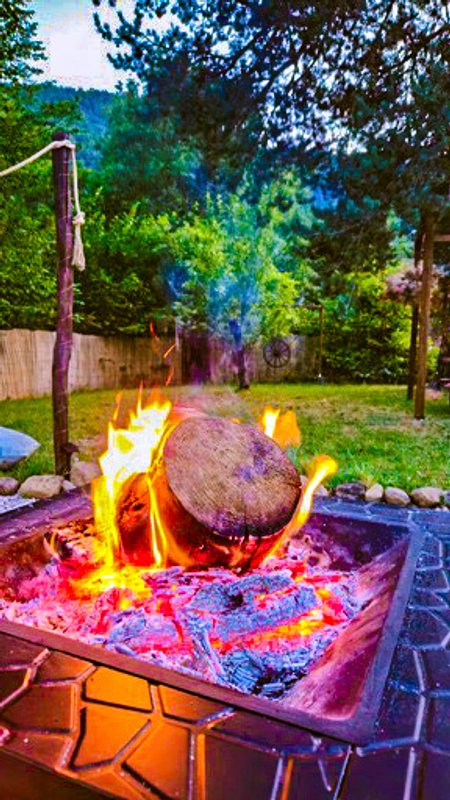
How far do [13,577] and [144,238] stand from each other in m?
17.9

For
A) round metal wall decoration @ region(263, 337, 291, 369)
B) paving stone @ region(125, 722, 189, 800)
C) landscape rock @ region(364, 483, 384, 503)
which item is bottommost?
landscape rock @ region(364, 483, 384, 503)

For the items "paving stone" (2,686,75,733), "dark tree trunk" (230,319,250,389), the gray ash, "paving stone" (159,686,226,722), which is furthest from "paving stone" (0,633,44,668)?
"dark tree trunk" (230,319,250,389)

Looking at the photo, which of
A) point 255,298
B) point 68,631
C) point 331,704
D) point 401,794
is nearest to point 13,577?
point 68,631

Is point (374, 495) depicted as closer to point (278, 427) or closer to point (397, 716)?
point (278, 427)

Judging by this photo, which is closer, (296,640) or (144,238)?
(296,640)

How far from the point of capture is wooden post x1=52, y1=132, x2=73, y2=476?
4.89 metres

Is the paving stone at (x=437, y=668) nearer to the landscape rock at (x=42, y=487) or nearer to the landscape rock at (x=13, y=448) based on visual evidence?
the landscape rock at (x=42, y=487)

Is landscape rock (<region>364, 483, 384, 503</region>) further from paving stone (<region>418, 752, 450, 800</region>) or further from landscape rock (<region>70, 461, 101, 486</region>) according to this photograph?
paving stone (<region>418, 752, 450, 800</region>)

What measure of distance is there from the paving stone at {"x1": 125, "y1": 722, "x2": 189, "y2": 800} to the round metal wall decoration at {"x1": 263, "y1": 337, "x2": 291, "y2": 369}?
1947 centimetres

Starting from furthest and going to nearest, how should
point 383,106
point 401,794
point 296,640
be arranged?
point 383,106, point 296,640, point 401,794

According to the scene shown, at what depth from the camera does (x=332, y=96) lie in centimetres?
781

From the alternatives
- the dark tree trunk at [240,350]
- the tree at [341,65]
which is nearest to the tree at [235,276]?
the dark tree trunk at [240,350]

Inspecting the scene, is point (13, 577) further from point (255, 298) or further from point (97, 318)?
point (97, 318)

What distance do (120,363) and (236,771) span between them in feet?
59.1
